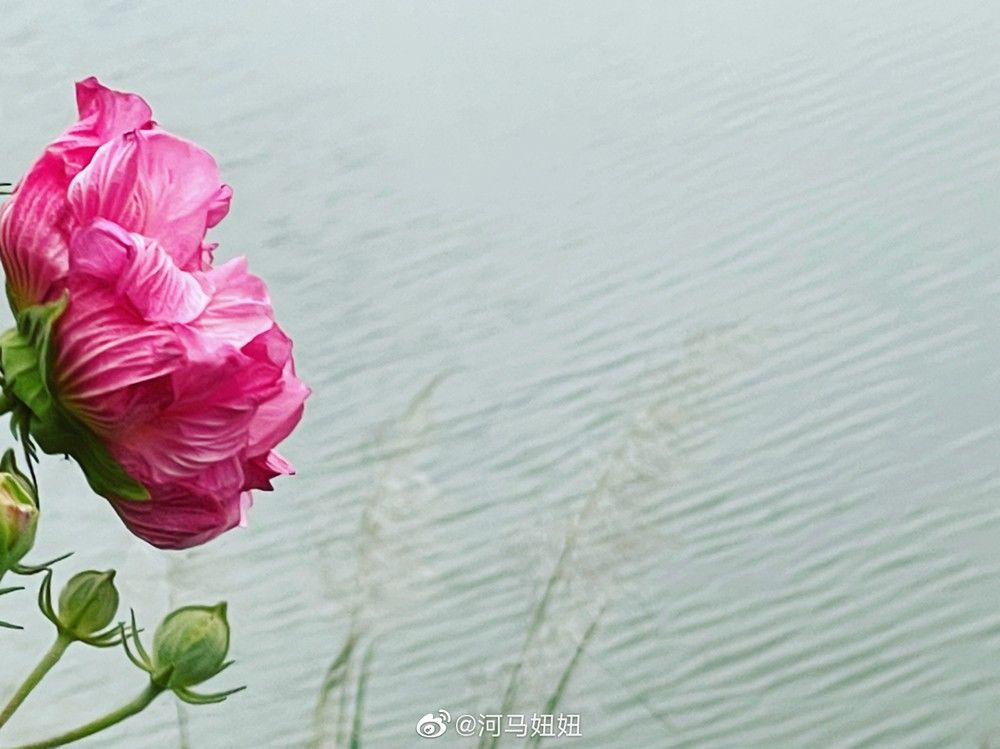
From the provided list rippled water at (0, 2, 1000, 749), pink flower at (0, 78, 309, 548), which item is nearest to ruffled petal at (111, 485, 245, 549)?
pink flower at (0, 78, 309, 548)

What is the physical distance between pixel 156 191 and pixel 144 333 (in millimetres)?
27

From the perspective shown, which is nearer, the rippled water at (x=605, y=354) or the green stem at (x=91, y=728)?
the green stem at (x=91, y=728)

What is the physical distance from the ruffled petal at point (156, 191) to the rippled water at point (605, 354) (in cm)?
73

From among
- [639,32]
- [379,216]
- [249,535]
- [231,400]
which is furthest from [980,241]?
[231,400]

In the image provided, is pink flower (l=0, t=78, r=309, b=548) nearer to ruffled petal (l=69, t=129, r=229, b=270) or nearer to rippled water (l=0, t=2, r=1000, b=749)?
ruffled petal (l=69, t=129, r=229, b=270)

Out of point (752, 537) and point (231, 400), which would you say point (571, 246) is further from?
point (231, 400)

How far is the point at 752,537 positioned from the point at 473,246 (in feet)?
0.89

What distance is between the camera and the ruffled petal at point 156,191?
0.25 m

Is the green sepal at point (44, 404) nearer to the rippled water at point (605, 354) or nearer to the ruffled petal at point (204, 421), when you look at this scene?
the ruffled petal at point (204, 421)

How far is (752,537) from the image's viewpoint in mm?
1021

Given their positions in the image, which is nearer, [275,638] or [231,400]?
[231,400]

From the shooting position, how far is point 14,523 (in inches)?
9.6

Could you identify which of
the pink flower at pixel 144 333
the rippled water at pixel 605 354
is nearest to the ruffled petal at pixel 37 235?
the pink flower at pixel 144 333

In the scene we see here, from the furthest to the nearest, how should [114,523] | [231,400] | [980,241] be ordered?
[980,241] < [114,523] < [231,400]
